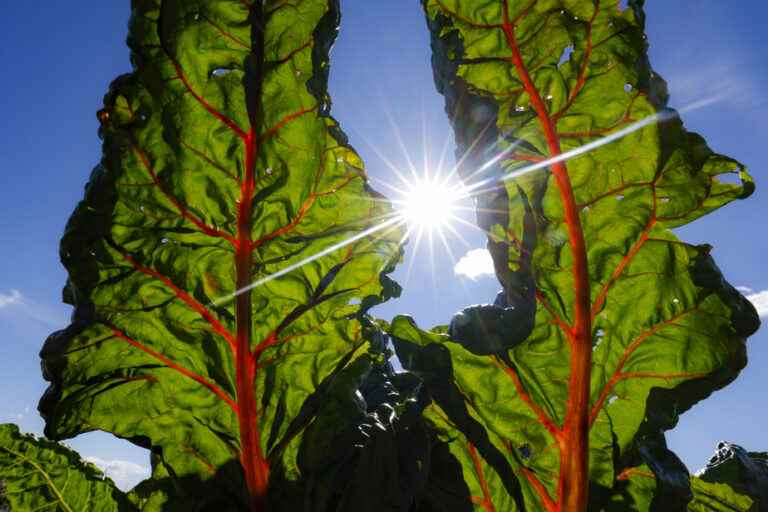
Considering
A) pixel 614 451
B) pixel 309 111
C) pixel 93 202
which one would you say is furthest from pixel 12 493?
pixel 614 451

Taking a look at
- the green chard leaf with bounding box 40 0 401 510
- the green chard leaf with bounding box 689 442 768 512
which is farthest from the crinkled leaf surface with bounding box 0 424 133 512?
the green chard leaf with bounding box 689 442 768 512

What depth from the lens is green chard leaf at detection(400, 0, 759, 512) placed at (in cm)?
144

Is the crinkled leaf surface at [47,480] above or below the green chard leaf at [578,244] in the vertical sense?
below

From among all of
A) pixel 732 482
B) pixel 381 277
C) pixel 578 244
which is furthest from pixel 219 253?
pixel 732 482

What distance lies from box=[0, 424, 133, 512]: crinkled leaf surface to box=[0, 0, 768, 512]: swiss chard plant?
0.95 feet

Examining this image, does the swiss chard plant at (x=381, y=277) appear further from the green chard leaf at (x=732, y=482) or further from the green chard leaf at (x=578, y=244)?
the green chard leaf at (x=732, y=482)

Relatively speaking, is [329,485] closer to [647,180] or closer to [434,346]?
[434,346]

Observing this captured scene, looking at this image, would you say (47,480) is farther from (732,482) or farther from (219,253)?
(732,482)

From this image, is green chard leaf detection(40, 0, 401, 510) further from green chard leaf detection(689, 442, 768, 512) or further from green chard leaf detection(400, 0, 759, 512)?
green chard leaf detection(689, 442, 768, 512)

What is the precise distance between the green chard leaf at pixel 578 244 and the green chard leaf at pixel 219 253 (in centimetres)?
30

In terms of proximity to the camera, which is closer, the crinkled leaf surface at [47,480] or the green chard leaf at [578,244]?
the green chard leaf at [578,244]

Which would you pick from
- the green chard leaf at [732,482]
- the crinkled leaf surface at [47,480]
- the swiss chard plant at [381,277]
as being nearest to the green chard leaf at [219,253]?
the swiss chard plant at [381,277]

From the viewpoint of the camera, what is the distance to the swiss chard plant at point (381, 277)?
4.74 feet

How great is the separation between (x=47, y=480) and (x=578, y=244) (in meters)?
1.67
